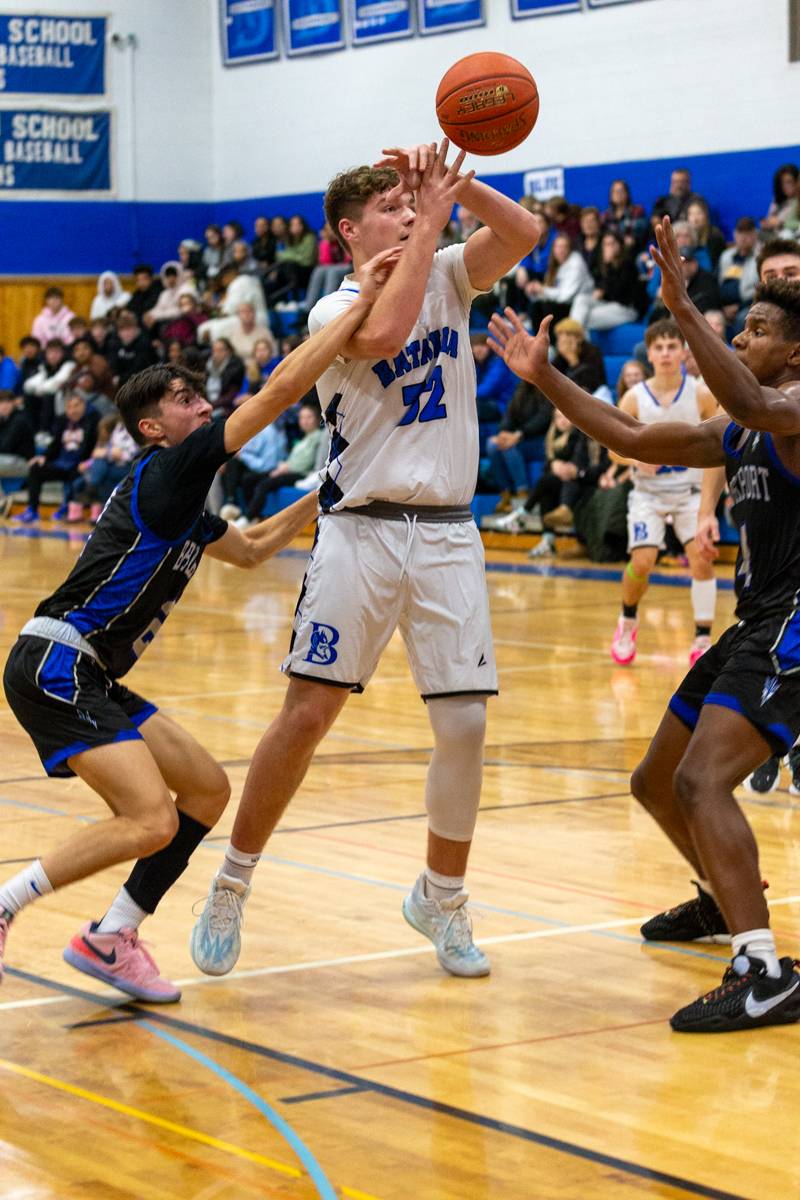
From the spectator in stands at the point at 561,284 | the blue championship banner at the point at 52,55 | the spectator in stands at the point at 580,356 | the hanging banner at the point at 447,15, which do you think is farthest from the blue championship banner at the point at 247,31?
the spectator in stands at the point at 580,356

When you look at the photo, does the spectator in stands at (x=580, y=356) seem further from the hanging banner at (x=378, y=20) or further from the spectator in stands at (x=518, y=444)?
the hanging banner at (x=378, y=20)

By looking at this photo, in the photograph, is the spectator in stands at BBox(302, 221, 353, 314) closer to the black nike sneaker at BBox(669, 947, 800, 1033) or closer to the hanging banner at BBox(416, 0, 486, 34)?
the hanging banner at BBox(416, 0, 486, 34)

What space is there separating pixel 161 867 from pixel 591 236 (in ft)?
47.8

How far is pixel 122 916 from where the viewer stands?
15.3 ft

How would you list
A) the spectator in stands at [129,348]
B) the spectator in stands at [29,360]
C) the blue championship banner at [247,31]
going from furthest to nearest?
1. the blue championship banner at [247,31]
2. the spectator in stands at [29,360]
3. the spectator in stands at [129,348]

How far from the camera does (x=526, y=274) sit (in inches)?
734

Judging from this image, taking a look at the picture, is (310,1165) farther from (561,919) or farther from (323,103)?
(323,103)

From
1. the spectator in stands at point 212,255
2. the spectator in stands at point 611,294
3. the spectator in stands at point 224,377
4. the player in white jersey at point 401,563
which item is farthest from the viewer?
the spectator in stands at point 212,255

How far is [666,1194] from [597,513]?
13.0 meters

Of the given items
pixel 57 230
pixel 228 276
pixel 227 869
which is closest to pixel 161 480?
pixel 227 869

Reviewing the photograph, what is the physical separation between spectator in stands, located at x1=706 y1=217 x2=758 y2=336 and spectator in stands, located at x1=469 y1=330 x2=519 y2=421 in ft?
7.46

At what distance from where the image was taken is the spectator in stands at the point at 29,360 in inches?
952

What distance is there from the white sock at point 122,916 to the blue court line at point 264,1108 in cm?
27

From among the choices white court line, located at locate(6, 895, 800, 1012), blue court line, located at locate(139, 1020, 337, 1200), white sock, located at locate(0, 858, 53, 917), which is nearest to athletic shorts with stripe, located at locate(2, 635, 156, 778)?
white sock, located at locate(0, 858, 53, 917)
